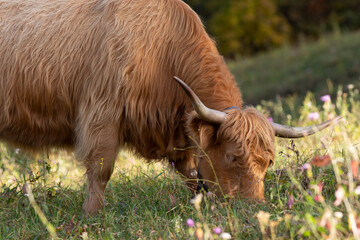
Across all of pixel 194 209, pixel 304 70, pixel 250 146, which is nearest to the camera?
pixel 194 209

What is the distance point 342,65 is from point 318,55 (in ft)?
5.99

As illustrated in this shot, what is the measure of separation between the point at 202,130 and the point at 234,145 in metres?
0.31

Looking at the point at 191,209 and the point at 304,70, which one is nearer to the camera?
the point at 191,209

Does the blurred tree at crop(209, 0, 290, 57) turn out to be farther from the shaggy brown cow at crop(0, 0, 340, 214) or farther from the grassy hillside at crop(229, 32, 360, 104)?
the shaggy brown cow at crop(0, 0, 340, 214)

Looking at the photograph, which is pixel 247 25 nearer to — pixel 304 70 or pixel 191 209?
pixel 304 70

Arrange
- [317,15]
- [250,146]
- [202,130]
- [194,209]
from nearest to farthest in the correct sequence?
[194,209] < [250,146] < [202,130] < [317,15]

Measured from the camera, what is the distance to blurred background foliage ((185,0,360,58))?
1003 inches

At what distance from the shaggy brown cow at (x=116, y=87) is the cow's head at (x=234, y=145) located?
1 centimetres

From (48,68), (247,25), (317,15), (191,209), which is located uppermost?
(48,68)

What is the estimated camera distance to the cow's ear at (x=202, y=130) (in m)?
4.18

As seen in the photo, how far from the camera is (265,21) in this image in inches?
1011

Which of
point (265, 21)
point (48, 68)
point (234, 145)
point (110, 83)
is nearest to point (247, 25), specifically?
point (265, 21)

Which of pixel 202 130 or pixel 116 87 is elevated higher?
pixel 116 87

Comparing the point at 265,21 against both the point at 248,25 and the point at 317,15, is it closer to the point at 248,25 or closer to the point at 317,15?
the point at 248,25
